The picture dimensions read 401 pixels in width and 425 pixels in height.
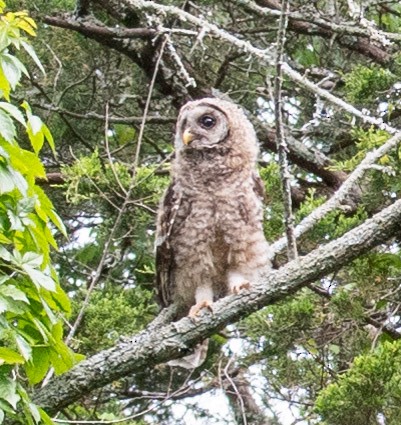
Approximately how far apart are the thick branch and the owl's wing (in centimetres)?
133

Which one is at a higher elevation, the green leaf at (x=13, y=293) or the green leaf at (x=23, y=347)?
the green leaf at (x=13, y=293)

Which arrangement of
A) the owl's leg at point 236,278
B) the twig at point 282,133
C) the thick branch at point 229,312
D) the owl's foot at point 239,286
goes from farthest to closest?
the owl's leg at point 236,278 < the owl's foot at point 239,286 < the thick branch at point 229,312 < the twig at point 282,133

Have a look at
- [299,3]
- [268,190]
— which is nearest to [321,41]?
[299,3]

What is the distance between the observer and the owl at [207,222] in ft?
15.4

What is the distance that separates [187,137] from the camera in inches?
190

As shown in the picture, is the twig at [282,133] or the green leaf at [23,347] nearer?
the green leaf at [23,347]

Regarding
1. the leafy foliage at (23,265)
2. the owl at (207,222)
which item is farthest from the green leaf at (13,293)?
the owl at (207,222)

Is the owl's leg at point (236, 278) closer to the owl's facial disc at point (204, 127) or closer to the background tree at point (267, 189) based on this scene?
the background tree at point (267, 189)

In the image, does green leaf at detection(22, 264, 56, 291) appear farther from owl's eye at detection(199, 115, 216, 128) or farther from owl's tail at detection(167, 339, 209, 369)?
owl's eye at detection(199, 115, 216, 128)

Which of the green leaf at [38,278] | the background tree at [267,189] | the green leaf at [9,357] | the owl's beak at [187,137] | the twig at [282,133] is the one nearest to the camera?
the green leaf at [9,357]

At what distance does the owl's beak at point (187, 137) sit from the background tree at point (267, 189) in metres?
0.15

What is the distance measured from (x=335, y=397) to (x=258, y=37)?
2.54 metres

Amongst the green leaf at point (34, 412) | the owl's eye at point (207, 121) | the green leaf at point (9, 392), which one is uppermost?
the owl's eye at point (207, 121)

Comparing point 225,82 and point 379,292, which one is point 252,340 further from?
point 225,82
